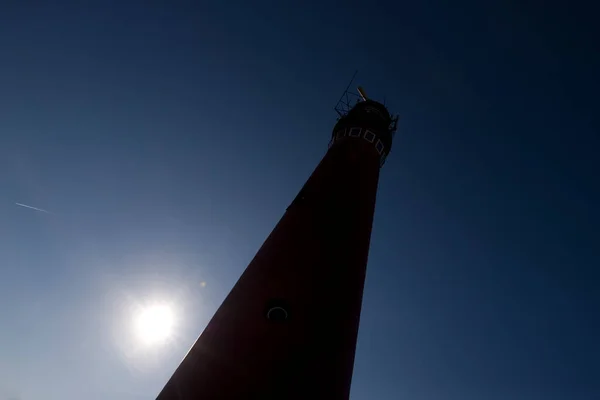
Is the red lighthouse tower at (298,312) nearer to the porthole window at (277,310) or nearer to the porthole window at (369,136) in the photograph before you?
the porthole window at (277,310)

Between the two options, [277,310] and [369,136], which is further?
[369,136]

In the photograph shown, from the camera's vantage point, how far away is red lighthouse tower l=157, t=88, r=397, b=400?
6316 mm

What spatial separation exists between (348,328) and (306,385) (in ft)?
5.60

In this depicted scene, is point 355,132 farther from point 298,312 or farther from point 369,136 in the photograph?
point 298,312

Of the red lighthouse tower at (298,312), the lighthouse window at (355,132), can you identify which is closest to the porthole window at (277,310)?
the red lighthouse tower at (298,312)

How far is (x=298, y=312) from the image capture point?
740 centimetres

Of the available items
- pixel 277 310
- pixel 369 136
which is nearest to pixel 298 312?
pixel 277 310

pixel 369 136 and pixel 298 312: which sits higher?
pixel 369 136

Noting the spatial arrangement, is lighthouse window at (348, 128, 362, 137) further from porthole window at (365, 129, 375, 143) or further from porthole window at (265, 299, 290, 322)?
porthole window at (265, 299, 290, 322)

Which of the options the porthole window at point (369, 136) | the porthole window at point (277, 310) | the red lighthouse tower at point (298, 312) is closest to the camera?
the red lighthouse tower at point (298, 312)

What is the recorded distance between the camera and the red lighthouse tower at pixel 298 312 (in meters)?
6.32

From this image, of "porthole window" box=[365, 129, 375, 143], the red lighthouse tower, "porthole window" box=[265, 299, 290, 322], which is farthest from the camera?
"porthole window" box=[365, 129, 375, 143]

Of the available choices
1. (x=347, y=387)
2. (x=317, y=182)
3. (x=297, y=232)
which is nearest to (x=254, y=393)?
(x=347, y=387)

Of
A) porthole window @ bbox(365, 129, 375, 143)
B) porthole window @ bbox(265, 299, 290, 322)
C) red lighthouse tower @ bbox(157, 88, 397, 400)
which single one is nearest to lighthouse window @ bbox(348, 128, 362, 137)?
porthole window @ bbox(365, 129, 375, 143)
